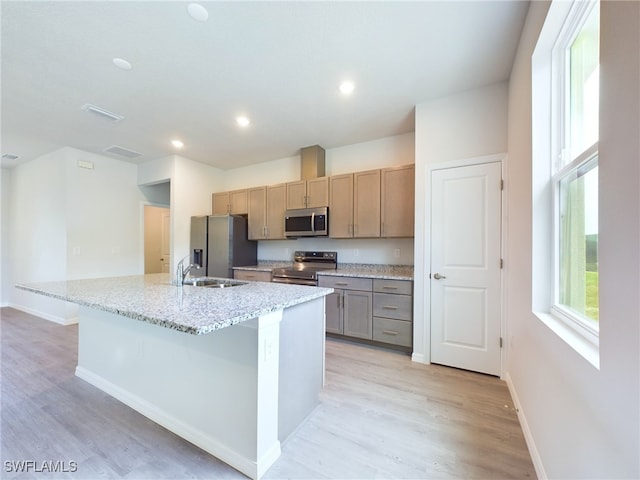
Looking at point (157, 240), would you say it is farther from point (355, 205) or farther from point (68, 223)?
point (355, 205)

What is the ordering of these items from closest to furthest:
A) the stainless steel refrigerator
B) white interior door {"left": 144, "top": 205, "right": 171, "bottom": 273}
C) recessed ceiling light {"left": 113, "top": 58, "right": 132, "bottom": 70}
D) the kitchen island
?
the kitchen island → recessed ceiling light {"left": 113, "top": 58, "right": 132, "bottom": 70} → the stainless steel refrigerator → white interior door {"left": 144, "top": 205, "right": 171, "bottom": 273}

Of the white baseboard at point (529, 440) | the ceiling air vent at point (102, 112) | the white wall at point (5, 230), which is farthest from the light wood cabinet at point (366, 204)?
the white wall at point (5, 230)

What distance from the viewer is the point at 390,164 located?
3.68 m

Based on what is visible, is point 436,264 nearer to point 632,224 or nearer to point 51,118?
point 632,224

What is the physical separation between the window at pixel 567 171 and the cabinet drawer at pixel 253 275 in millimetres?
3163

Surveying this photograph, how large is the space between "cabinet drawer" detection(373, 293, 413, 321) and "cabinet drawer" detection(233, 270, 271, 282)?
164cm

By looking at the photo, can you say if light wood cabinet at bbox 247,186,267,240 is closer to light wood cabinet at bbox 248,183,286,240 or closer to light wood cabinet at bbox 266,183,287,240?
light wood cabinet at bbox 248,183,286,240

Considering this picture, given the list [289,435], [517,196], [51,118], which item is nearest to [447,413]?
[289,435]

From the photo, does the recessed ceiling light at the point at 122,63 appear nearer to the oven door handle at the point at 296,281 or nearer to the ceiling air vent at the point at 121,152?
the ceiling air vent at the point at 121,152

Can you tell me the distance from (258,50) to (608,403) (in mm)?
2679

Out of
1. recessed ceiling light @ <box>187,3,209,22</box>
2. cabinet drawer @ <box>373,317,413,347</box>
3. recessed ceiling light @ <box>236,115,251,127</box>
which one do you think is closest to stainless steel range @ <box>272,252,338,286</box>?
cabinet drawer @ <box>373,317,413,347</box>

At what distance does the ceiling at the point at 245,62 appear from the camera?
1.71 metres

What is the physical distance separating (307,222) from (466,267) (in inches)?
84.2

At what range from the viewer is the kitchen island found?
1319mm
